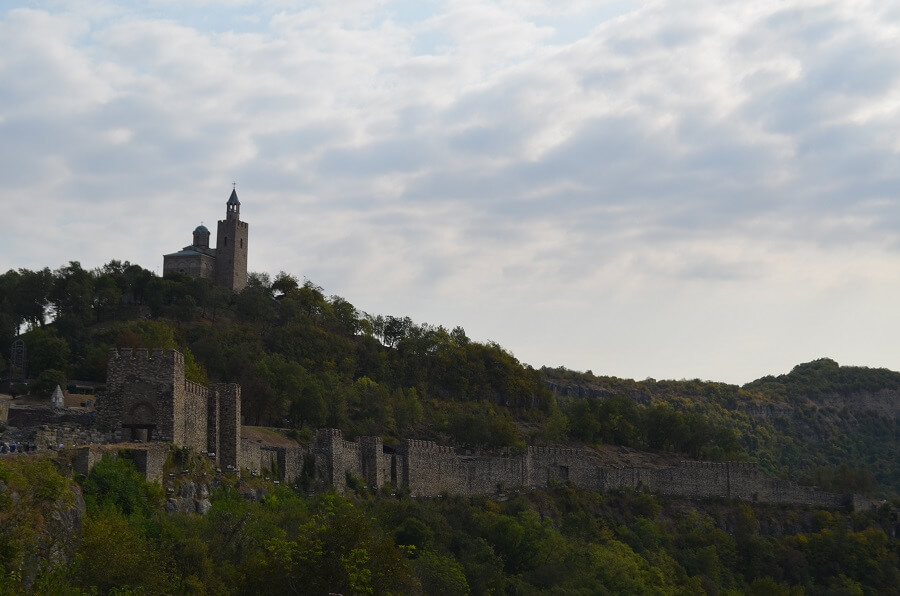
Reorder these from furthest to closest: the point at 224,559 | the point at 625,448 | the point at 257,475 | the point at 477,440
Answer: the point at 625,448, the point at 477,440, the point at 257,475, the point at 224,559

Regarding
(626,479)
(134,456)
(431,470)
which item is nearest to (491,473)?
(431,470)

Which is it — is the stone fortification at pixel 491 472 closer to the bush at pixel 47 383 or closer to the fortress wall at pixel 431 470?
the fortress wall at pixel 431 470

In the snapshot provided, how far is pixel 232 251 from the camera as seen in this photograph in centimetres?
Result: 9469

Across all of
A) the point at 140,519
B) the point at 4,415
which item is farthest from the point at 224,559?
the point at 4,415

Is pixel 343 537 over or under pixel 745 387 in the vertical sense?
under

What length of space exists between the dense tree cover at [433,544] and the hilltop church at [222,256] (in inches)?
1370

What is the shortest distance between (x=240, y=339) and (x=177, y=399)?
41075 mm

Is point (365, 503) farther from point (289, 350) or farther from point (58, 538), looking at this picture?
point (289, 350)

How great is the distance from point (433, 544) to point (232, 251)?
49807 millimetres

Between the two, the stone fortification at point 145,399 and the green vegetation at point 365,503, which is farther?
the stone fortification at point 145,399

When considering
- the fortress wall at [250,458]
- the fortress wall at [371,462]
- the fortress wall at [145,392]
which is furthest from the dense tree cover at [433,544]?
the fortress wall at [145,392]

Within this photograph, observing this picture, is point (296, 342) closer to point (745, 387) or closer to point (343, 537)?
→ point (343, 537)

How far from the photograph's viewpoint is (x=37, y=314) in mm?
77750

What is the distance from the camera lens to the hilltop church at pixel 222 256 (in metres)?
92.6
